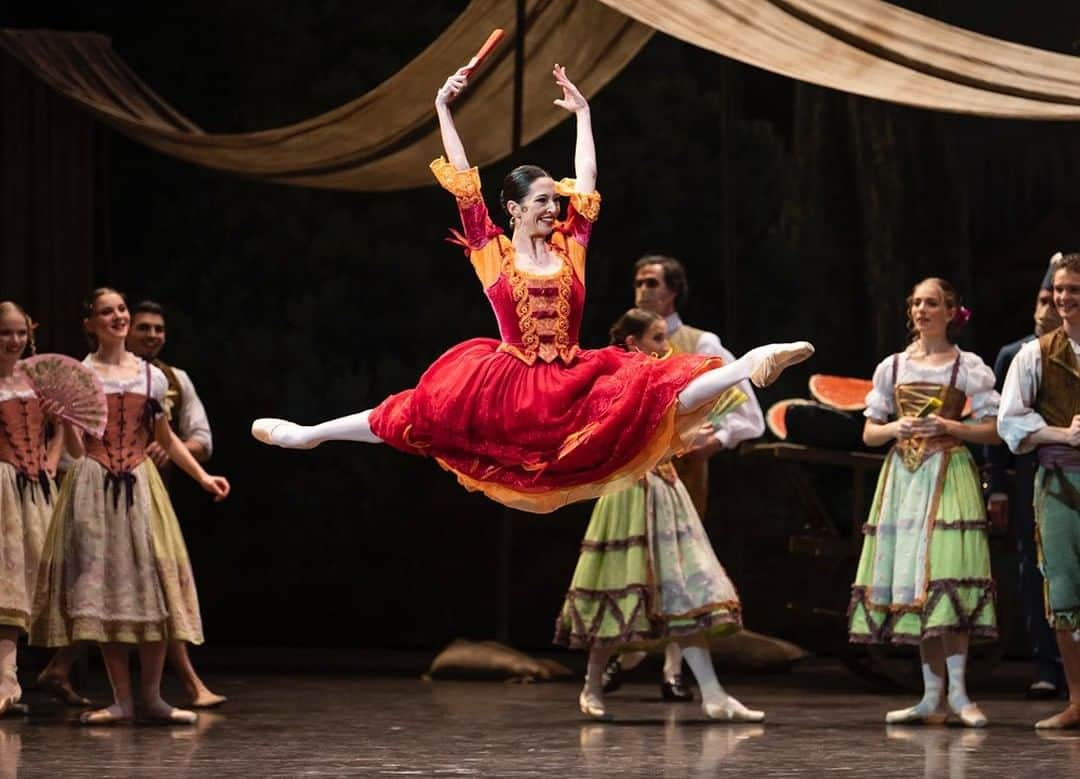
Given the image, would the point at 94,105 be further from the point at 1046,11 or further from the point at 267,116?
the point at 1046,11

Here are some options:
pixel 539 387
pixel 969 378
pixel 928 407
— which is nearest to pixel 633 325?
pixel 928 407

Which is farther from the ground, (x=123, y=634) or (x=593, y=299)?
(x=593, y=299)

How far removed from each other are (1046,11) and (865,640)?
3.16 meters

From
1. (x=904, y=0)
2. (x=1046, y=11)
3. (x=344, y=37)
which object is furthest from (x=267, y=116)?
(x=1046, y=11)

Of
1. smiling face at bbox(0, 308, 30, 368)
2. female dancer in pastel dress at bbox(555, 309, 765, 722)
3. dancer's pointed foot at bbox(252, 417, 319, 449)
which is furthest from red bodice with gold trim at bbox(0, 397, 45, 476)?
female dancer in pastel dress at bbox(555, 309, 765, 722)

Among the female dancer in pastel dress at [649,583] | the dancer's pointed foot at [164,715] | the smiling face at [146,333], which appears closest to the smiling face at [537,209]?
the female dancer in pastel dress at [649,583]

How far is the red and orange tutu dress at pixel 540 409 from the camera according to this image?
4672 millimetres

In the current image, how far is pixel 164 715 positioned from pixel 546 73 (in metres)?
2.77

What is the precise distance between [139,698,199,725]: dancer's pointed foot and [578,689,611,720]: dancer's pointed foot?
1213 millimetres

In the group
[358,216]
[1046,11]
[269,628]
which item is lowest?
[269,628]

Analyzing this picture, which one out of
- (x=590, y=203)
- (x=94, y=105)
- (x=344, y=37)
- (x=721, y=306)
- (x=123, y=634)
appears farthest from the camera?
(x=344, y=37)

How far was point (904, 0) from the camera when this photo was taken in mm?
7883

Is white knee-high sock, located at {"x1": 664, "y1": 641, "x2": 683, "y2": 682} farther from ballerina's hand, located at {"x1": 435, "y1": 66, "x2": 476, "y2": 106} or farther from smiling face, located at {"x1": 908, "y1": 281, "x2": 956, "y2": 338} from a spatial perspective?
ballerina's hand, located at {"x1": 435, "y1": 66, "x2": 476, "y2": 106}

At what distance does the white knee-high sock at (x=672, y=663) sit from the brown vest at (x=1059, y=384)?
5.40 ft
